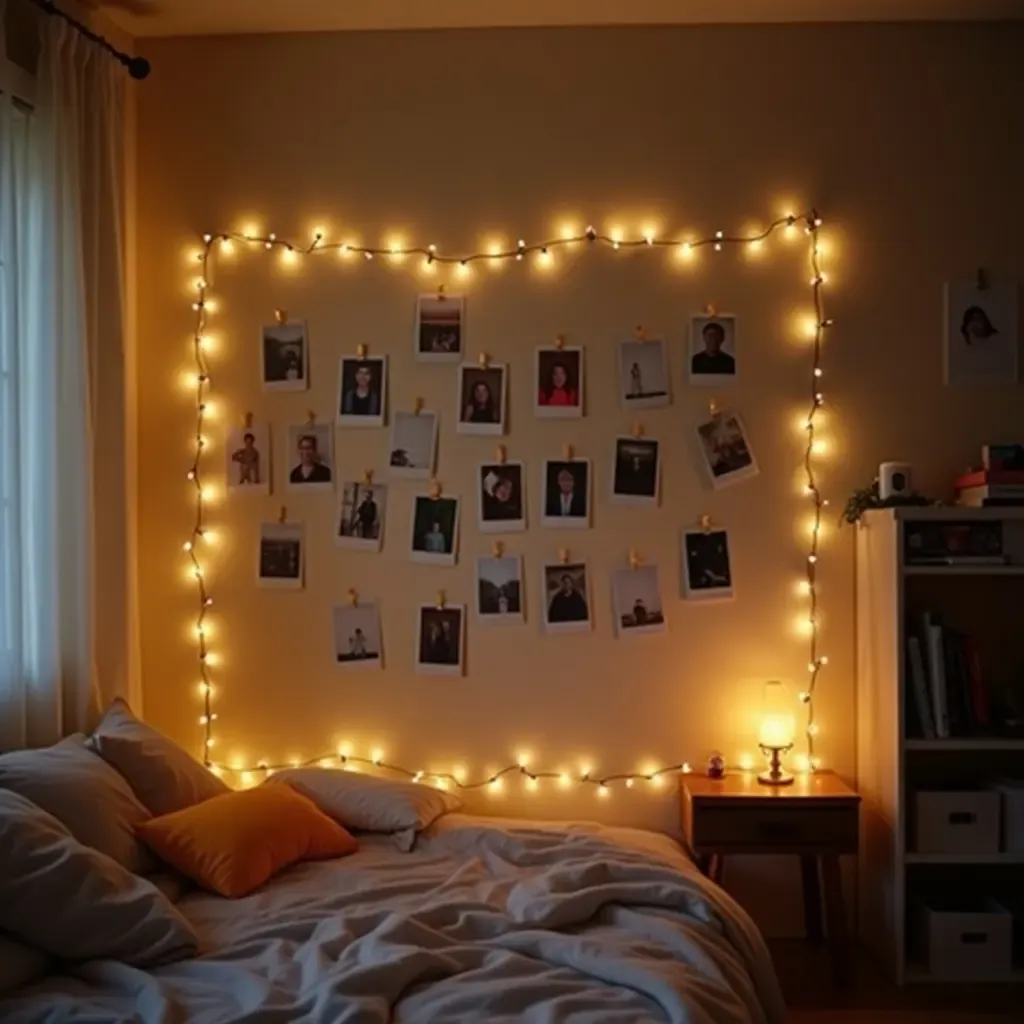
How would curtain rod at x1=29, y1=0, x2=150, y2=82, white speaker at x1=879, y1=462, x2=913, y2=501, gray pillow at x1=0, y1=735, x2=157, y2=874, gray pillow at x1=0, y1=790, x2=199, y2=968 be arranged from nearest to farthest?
gray pillow at x1=0, y1=790, x2=199, y2=968, gray pillow at x1=0, y1=735, x2=157, y2=874, curtain rod at x1=29, y1=0, x2=150, y2=82, white speaker at x1=879, y1=462, x2=913, y2=501

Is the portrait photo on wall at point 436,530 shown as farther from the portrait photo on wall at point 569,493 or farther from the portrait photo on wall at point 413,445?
the portrait photo on wall at point 569,493

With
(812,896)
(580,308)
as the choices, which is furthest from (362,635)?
(812,896)

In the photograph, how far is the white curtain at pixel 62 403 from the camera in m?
2.63

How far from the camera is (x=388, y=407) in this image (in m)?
3.25

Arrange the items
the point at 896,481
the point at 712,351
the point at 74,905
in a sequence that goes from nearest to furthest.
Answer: the point at 74,905
the point at 896,481
the point at 712,351

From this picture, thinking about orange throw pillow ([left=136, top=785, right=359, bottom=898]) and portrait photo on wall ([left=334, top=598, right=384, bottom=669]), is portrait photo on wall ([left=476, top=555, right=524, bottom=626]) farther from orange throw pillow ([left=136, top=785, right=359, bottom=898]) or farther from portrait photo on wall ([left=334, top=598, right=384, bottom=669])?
orange throw pillow ([left=136, top=785, right=359, bottom=898])

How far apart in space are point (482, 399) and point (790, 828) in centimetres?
145

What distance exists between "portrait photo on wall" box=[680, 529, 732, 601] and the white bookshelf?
39 cm

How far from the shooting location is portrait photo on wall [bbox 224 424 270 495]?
3.29 m

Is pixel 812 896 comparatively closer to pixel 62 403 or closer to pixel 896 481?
pixel 896 481

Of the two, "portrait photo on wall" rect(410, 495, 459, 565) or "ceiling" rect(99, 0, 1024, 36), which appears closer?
"ceiling" rect(99, 0, 1024, 36)

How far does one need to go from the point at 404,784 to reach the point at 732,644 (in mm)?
1025

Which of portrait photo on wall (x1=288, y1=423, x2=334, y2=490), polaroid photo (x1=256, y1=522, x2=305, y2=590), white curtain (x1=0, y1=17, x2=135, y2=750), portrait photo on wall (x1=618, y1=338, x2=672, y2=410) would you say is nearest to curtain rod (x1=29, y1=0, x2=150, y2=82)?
white curtain (x1=0, y1=17, x2=135, y2=750)

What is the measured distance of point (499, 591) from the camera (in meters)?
3.23
